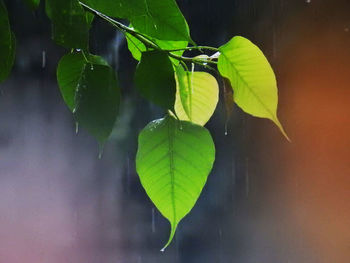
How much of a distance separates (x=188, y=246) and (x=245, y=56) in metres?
2.28

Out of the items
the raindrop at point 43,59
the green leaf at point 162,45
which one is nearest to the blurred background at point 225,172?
the raindrop at point 43,59

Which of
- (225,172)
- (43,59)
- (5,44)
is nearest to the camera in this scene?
(5,44)

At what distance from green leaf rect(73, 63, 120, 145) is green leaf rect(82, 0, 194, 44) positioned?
2cm

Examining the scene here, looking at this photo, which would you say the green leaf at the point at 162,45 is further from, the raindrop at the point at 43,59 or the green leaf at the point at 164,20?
the raindrop at the point at 43,59

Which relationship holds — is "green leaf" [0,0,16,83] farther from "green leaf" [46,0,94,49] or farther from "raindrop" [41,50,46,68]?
"raindrop" [41,50,46,68]

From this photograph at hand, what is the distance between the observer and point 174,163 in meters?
0.19

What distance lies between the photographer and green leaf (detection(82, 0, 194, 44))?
17 centimetres

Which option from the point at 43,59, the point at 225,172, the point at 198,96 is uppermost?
the point at 198,96

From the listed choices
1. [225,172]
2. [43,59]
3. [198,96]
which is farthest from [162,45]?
[225,172]

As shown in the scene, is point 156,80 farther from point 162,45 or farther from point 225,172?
point 225,172

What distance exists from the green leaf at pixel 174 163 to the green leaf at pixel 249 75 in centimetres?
2

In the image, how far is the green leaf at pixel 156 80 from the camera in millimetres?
178

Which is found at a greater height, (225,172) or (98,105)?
(98,105)

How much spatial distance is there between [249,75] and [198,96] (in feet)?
0.09
